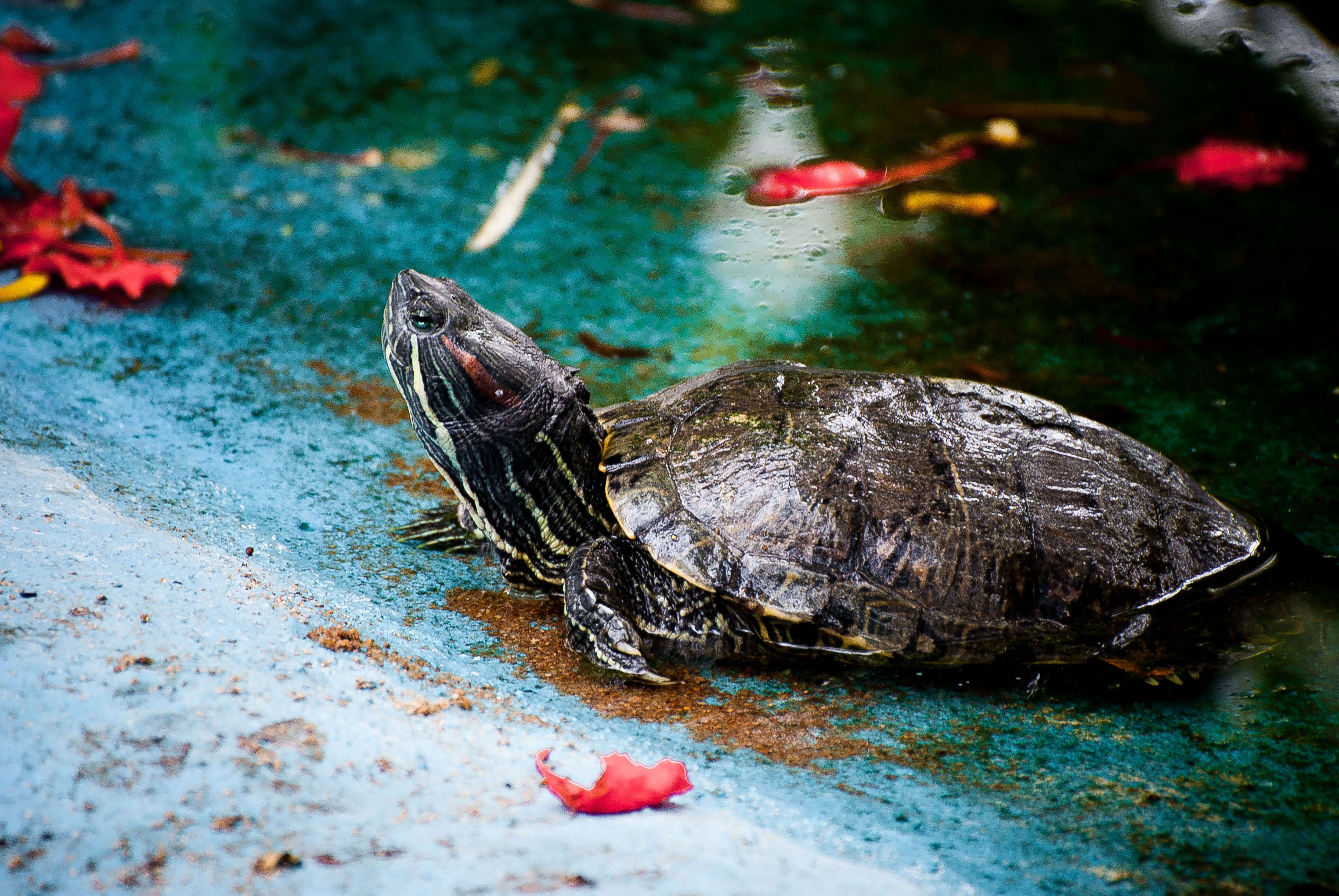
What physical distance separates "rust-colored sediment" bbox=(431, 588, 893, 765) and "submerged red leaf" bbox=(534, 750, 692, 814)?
1.00 feet

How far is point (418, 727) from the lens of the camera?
7.38 feet

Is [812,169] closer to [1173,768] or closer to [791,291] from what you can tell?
[791,291]

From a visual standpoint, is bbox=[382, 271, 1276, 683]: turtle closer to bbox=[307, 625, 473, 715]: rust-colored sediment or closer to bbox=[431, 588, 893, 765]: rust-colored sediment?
bbox=[431, 588, 893, 765]: rust-colored sediment

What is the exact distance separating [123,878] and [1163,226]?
5170mm

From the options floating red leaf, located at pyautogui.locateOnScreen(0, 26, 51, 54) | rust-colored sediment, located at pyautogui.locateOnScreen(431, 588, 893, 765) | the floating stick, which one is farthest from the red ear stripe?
floating red leaf, located at pyautogui.locateOnScreen(0, 26, 51, 54)

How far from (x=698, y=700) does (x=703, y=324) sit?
2.12m

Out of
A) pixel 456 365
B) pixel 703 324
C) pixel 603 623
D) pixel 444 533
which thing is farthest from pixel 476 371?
pixel 703 324

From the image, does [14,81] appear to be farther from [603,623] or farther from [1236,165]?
[1236,165]

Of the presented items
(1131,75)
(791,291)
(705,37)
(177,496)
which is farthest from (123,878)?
(1131,75)

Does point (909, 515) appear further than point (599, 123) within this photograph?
No

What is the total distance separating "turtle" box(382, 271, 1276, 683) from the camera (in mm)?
2740

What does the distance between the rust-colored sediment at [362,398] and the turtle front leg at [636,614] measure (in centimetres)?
125

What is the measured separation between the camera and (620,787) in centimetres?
210

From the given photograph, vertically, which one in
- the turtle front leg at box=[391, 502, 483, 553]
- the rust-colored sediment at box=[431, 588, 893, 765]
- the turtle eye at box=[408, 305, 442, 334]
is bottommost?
the rust-colored sediment at box=[431, 588, 893, 765]
